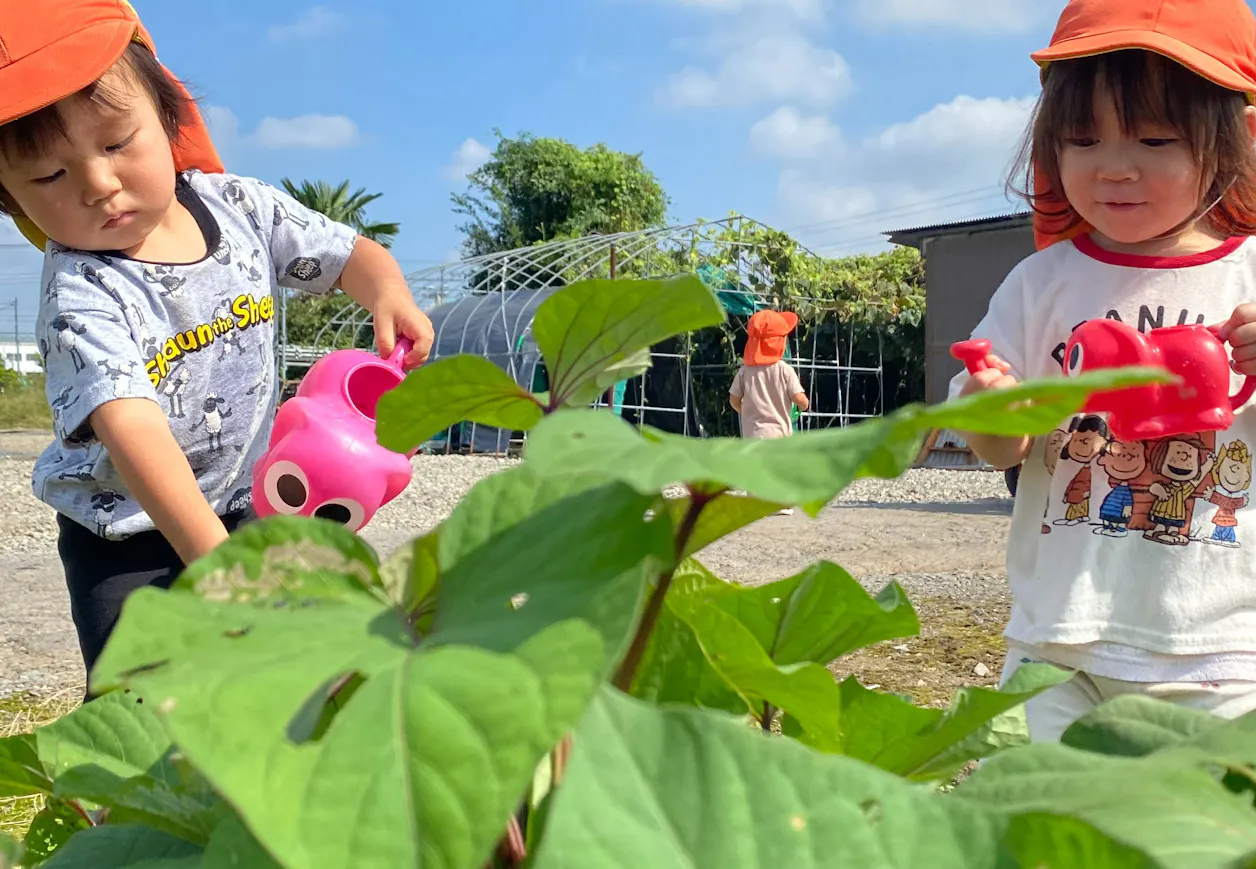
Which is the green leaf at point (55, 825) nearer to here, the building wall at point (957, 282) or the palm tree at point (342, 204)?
the building wall at point (957, 282)

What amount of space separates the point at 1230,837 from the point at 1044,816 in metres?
0.04

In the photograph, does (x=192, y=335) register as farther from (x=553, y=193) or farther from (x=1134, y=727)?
(x=553, y=193)

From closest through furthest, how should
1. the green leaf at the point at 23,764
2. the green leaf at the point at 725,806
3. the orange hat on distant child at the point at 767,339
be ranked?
1. the green leaf at the point at 725,806
2. the green leaf at the point at 23,764
3. the orange hat on distant child at the point at 767,339

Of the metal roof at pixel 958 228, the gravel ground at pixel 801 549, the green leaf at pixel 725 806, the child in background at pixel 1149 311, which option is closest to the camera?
the green leaf at pixel 725 806

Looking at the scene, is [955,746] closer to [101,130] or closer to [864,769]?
[864,769]

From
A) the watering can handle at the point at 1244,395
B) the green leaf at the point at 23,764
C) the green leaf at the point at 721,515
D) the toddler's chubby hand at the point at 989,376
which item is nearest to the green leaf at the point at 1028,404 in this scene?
the green leaf at the point at 721,515

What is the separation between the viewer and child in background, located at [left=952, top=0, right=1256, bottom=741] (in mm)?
1427

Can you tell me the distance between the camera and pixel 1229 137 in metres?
1.46

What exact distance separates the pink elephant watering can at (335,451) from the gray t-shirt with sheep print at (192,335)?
0.18m

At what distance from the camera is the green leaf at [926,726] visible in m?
0.40

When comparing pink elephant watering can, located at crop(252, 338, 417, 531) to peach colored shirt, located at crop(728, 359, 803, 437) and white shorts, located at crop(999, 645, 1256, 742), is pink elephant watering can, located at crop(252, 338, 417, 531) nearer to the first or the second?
white shorts, located at crop(999, 645, 1256, 742)

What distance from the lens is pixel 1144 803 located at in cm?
27

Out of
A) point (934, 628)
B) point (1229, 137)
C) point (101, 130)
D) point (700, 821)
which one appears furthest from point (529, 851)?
point (934, 628)

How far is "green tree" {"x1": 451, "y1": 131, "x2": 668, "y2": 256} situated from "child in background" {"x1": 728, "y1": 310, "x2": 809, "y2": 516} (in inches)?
896
